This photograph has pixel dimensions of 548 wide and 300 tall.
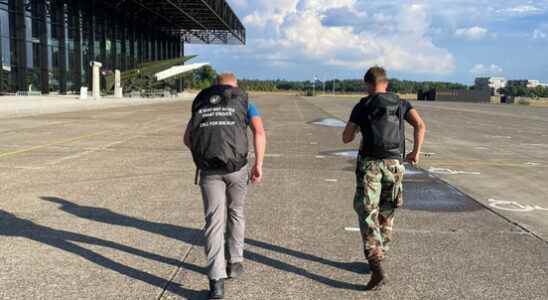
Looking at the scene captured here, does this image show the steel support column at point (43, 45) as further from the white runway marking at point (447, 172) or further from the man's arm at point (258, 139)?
the man's arm at point (258, 139)

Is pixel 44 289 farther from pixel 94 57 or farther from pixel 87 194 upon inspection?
pixel 94 57

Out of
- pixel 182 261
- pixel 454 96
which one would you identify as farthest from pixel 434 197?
pixel 454 96

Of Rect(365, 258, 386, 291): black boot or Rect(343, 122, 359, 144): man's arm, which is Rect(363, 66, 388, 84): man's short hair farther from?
Rect(365, 258, 386, 291): black boot

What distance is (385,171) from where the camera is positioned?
404 centimetres

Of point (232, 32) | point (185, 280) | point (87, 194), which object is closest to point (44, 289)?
point (185, 280)

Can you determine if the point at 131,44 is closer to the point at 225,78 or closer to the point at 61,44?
the point at 61,44

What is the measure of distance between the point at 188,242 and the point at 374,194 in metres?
2.10

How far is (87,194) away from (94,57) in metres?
48.7

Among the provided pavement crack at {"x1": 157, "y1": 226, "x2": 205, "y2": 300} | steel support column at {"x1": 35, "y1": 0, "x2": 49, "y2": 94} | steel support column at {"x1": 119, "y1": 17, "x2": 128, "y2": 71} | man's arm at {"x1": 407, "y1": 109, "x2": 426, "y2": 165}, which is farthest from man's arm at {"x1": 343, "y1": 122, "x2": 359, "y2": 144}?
steel support column at {"x1": 119, "y1": 17, "x2": 128, "y2": 71}

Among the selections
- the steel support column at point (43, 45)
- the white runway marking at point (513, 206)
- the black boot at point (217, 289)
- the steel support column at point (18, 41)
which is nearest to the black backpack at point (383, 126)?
the black boot at point (217, 289)

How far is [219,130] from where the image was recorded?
3.65 metres

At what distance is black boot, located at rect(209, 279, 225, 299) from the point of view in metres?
3.62

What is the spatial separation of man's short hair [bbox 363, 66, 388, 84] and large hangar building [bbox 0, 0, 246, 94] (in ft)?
127

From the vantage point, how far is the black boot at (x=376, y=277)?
3.89m
